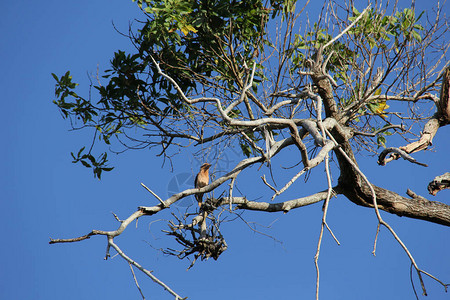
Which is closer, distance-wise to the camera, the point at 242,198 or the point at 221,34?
the point at 242,198

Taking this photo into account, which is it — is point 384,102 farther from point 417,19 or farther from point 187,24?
point 187,24

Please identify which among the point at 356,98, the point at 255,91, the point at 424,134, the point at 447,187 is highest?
the point at 255,91

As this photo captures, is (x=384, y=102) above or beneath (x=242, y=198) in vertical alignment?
above

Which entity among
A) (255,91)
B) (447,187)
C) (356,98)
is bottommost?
(447,187)

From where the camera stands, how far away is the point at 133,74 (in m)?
6.13

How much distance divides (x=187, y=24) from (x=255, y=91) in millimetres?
1322

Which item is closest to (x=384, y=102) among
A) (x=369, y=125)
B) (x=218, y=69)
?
(x=369, y=125)

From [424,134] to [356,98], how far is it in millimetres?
900

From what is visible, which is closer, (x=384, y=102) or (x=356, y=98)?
(x=356, y=98)

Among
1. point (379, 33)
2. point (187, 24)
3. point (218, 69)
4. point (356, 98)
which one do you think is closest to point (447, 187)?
point (356, 98)

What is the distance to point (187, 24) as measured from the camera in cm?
553

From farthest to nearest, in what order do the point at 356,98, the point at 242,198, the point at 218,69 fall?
the point at 218,69, the point at 356,98, the point at 242,198

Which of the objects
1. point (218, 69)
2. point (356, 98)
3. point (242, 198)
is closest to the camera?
point (242, 198)

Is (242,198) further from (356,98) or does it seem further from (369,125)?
(369,125)
